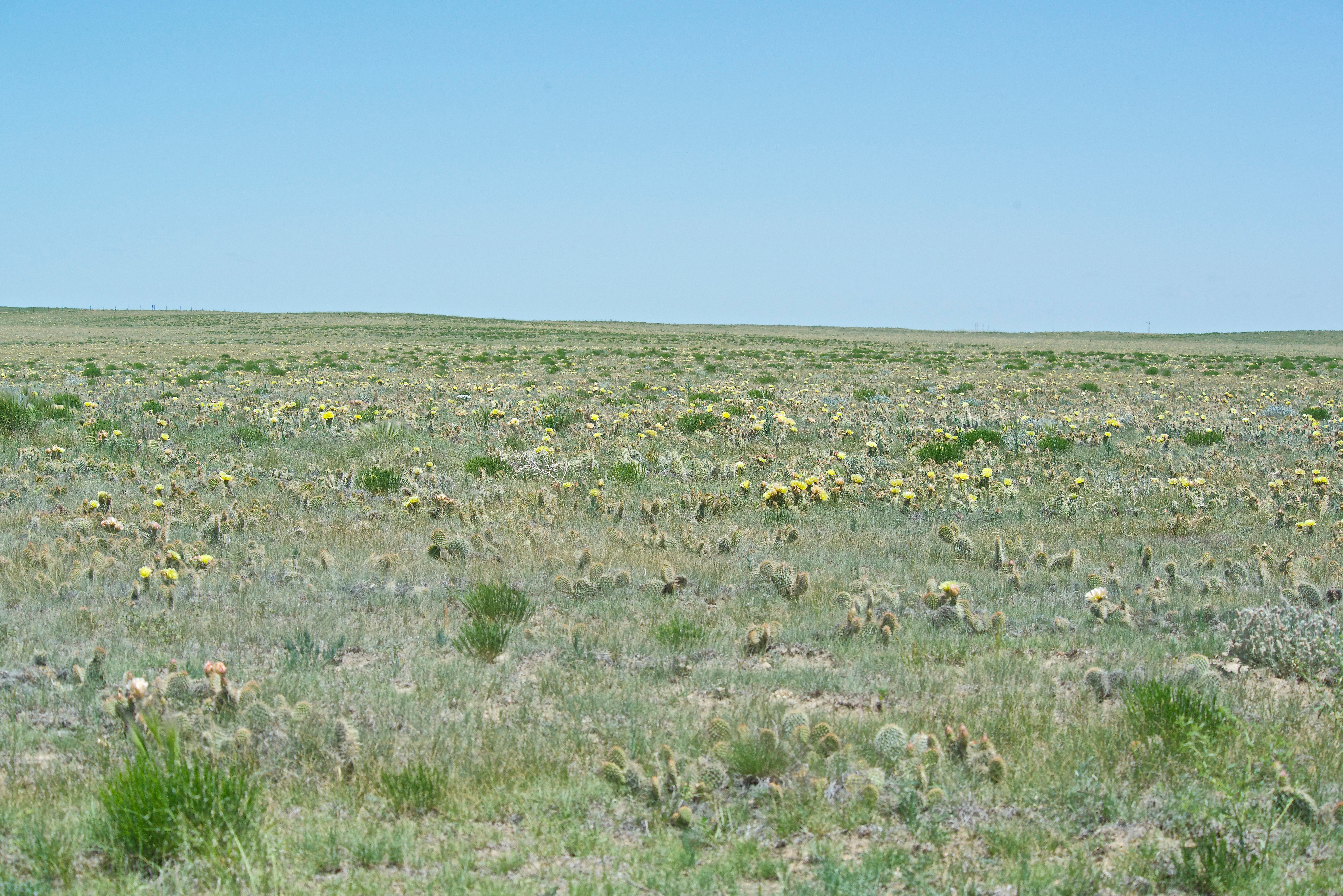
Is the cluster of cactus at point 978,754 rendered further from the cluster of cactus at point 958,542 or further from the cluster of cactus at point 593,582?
the cluster of cactus at point 958,542

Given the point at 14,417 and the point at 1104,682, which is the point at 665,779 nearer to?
the point at 1104,682

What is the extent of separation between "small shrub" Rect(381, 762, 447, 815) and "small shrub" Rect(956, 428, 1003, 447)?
903 cm

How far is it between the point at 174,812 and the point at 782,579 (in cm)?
355

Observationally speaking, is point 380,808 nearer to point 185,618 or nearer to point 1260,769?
point 185,618

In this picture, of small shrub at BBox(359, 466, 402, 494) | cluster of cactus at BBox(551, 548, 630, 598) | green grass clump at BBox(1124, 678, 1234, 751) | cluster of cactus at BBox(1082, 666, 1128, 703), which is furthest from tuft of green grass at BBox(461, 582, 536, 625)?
small shrub at BBox(359, 466, 402, 494)

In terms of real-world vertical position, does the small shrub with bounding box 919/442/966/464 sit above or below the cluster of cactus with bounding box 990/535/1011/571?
above

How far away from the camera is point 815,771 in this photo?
141 inches

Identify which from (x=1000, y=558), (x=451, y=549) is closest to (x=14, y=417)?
(x=451, y=549)

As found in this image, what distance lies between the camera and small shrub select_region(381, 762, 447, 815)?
332cm

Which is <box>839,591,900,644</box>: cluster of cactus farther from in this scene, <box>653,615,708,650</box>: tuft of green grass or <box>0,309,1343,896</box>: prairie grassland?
<box>653,615,708,650</box>: tuft of green grass

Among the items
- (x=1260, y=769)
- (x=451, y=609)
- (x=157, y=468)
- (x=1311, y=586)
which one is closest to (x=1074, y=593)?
(x=1311, y=586)

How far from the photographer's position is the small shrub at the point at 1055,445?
37.1ft

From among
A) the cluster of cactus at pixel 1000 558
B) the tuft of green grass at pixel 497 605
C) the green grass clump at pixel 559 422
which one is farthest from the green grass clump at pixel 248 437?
the cluster of cactus at pixel 1000 558

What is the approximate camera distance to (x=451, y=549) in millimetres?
6457
